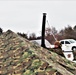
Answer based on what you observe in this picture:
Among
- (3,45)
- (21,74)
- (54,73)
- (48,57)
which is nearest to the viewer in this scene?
(54,73)

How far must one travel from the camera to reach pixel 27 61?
499cm

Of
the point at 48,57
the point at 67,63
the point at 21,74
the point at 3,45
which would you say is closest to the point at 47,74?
the point at 21,74

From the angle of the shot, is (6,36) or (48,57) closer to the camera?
(48,57)

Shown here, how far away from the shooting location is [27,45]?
18.0ft

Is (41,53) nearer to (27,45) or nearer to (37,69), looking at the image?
(27,45)

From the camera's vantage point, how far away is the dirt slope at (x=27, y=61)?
4689 mm

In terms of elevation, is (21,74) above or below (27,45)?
below

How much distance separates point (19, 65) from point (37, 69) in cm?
40

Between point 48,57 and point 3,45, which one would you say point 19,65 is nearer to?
point 48,57

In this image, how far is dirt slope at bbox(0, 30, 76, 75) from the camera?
469 centimetres

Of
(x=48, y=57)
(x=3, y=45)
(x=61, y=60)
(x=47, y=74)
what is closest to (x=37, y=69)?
(x=47, y=74)

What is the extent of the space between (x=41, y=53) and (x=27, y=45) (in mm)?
259

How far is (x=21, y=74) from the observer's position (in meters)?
4.81

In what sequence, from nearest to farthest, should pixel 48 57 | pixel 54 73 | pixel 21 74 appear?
pixel 54 73 < pixel 21 74 < pixel 48 57
